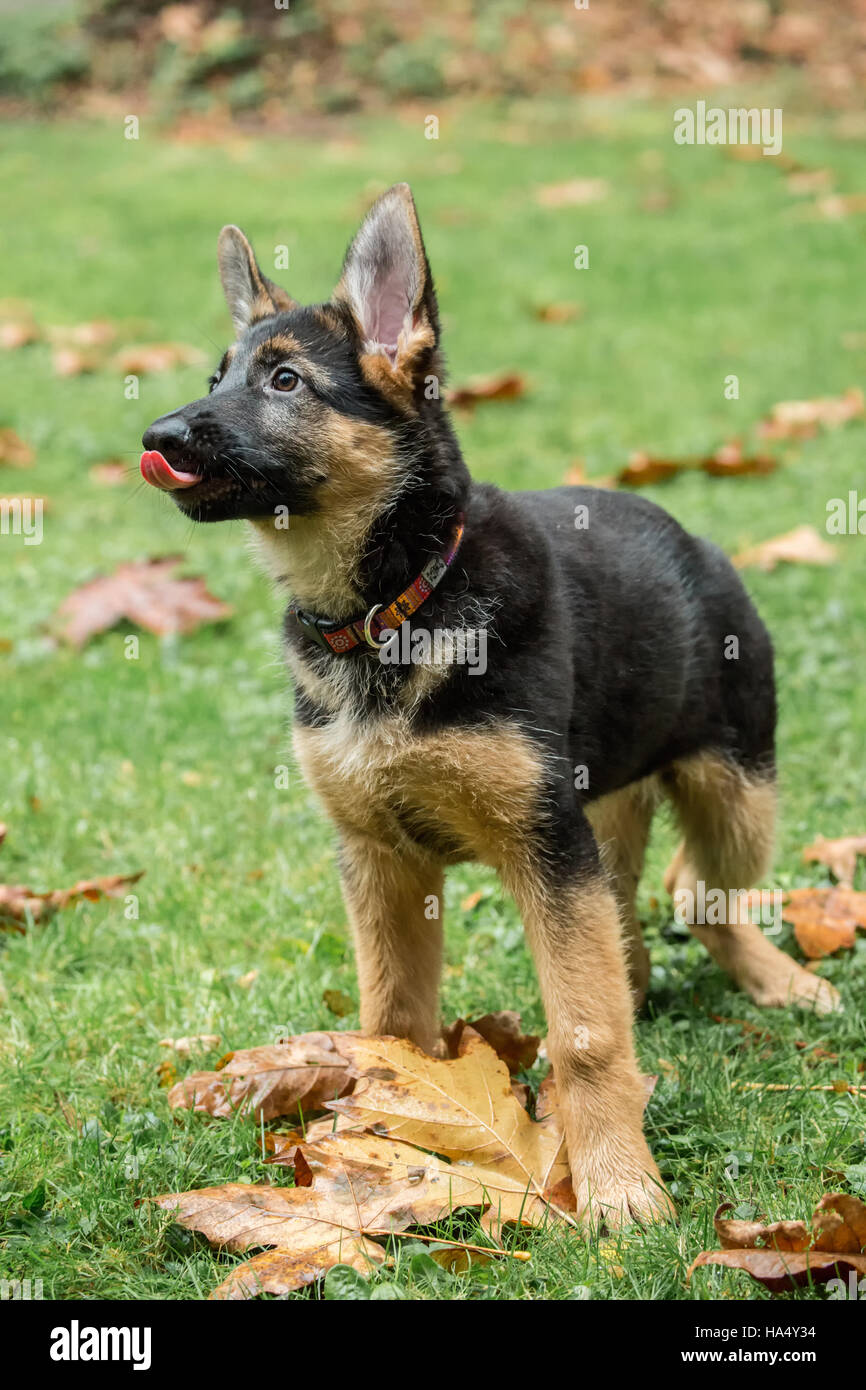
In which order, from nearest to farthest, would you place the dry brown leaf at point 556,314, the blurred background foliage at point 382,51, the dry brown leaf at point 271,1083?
1. the dry brown leaf at point 271,1083
2. the dry brown leaf at point 556,314
3. the blurred background foliage at point 382,51

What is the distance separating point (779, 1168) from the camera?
350cm

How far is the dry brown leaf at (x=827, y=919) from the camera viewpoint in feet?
15.9

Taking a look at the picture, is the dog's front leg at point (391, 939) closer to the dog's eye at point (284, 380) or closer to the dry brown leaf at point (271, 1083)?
the dry brown leaf at point (271, 1083)

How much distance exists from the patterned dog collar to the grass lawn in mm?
1213

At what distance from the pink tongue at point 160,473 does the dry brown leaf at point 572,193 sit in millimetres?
12022

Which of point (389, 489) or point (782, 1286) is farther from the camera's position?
point (389, 489)

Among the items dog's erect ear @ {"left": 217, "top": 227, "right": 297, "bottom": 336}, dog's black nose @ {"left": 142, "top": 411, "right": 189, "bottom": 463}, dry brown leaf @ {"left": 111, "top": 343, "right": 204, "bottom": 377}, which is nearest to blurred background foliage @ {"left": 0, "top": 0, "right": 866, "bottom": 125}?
dry brown leaf @ {"left": 111, "top": 343, "right": 204, "bottom": 377}

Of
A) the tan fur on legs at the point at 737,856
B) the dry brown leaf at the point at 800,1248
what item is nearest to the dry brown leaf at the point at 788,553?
the tan fur on legs at the point at 737,856

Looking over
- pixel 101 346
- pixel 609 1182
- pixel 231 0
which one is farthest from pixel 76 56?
pixel 609 1182

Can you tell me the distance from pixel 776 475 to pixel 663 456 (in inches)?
27.3

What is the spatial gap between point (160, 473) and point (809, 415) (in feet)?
23.0

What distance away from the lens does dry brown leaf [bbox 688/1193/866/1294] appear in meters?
2.94

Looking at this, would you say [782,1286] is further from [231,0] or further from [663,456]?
[231,0]

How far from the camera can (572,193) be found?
14.9 m
